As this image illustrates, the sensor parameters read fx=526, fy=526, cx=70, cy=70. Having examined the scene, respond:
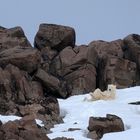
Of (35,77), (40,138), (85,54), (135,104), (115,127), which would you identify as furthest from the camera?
(85,54)

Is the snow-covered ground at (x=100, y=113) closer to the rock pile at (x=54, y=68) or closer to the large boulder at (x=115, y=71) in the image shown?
the rock pile at (x=54, y=68)

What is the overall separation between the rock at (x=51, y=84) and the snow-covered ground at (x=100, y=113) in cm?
110

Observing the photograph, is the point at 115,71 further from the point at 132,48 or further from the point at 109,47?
the point at 109,47

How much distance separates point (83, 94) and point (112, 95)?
2.89 meters

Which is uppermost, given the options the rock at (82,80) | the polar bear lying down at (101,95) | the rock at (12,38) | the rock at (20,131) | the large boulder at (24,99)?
the rock at (20,131)

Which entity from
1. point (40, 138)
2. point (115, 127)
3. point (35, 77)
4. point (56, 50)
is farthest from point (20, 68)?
point (40, 138)

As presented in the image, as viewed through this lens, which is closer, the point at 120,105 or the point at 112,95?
the point at 120,105

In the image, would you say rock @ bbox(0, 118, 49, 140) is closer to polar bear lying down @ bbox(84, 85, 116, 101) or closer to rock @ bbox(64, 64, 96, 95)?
polar bear lying down @ bbox(84, 85, 116, 101)

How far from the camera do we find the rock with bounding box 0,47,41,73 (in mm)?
29812

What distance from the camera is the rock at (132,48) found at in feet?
118

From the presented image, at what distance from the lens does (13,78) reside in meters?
27.4

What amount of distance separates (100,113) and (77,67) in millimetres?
8279

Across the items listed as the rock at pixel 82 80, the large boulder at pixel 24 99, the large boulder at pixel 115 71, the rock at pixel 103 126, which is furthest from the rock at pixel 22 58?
the rock at pixel 103 126

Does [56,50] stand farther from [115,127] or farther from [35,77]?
[115,127]
